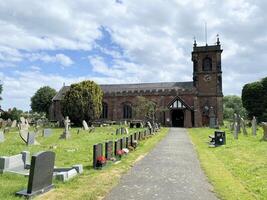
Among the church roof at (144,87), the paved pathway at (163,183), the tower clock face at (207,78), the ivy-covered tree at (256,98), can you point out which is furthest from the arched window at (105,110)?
the paved pathway at (163,183)

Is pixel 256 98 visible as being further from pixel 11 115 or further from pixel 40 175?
pixel 40 175

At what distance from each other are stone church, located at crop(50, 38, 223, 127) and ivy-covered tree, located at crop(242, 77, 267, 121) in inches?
210

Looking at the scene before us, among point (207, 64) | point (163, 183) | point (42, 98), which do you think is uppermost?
point (207, 64)

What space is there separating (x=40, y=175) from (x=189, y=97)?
48.6m

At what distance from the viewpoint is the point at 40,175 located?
741 centimetres

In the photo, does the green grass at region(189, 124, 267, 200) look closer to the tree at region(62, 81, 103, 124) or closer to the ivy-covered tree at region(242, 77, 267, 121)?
the tree at region(62, 81, 103, 124)

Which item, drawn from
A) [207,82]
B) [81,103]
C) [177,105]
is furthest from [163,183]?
[207,82]

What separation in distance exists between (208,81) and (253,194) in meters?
49.0

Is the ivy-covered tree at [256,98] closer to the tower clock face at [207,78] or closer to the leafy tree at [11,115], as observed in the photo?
the tower clock face at [207,78]

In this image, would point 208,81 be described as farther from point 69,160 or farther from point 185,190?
point 185,190

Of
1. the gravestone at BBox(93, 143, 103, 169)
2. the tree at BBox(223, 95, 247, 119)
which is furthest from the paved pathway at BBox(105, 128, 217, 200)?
the tree at BBox(223, 95, 247, 119)

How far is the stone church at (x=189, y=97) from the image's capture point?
2099 inches

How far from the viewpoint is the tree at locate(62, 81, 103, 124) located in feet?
162

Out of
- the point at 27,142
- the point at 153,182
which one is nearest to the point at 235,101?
the point at 27,142
